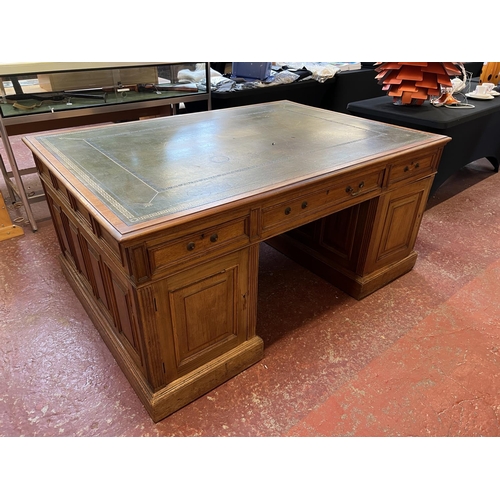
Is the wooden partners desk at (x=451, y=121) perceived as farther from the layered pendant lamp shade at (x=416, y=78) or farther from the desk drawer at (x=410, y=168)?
the desk drawer at (x=410, y=168)

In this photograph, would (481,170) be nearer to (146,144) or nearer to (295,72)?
(295,72)

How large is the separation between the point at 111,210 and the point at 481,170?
4.06 metres


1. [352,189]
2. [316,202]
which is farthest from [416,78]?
[316,202]

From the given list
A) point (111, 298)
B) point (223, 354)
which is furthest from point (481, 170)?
point (111, 298)

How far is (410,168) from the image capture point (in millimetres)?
1922

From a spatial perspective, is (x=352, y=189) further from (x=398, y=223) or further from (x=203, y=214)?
(x=203, y=214)

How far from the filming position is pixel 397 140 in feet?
6.23

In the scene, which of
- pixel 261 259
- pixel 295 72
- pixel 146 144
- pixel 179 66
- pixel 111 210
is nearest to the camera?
pixel 111 210

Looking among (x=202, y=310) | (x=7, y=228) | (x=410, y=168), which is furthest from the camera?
(x=7, y=228)

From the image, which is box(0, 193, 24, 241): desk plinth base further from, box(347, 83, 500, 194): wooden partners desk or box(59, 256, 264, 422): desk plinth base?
box(347, 83, 500, 194): wooden partners desk

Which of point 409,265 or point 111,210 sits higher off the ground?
point 111,210

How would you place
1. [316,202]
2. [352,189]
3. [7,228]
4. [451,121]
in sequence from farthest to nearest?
[7,228], [451,121], [352,189], [316,202]

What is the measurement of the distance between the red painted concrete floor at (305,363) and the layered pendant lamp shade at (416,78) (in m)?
1.11

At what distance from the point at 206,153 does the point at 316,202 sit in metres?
0.51
